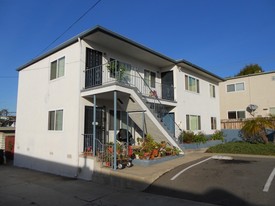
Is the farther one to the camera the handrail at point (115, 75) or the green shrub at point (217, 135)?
the green shrub at point (217, 135)

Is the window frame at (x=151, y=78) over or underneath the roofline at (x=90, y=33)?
underneath

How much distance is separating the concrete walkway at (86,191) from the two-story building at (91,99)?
159 cm

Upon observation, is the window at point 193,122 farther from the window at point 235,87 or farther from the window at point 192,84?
the window at point 235,87

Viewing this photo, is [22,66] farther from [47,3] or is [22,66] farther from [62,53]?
[47,3]

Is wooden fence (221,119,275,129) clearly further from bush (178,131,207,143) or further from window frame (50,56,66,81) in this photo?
window frame (50,56,66,81)

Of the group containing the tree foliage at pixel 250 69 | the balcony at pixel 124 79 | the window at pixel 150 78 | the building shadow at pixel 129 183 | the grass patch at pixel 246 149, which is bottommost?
the building shadow at pixel 129 183

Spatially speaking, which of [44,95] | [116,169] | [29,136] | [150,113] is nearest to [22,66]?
[44,95]

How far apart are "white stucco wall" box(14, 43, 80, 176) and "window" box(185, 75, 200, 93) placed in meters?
9.18

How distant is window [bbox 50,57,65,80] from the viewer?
1261cm

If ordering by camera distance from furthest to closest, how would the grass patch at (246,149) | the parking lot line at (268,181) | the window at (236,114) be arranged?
the window at (236,114) → the grass patch at (246,149) → the parking lot line at (268,181)

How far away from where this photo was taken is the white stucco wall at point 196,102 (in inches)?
641

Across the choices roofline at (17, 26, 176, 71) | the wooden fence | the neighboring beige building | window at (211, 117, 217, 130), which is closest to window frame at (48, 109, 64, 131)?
roofline at (17, 26, 176, 71)

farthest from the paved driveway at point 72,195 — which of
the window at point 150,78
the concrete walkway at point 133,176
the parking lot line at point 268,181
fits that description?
the window at point 150,78

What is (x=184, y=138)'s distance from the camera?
15.6m
